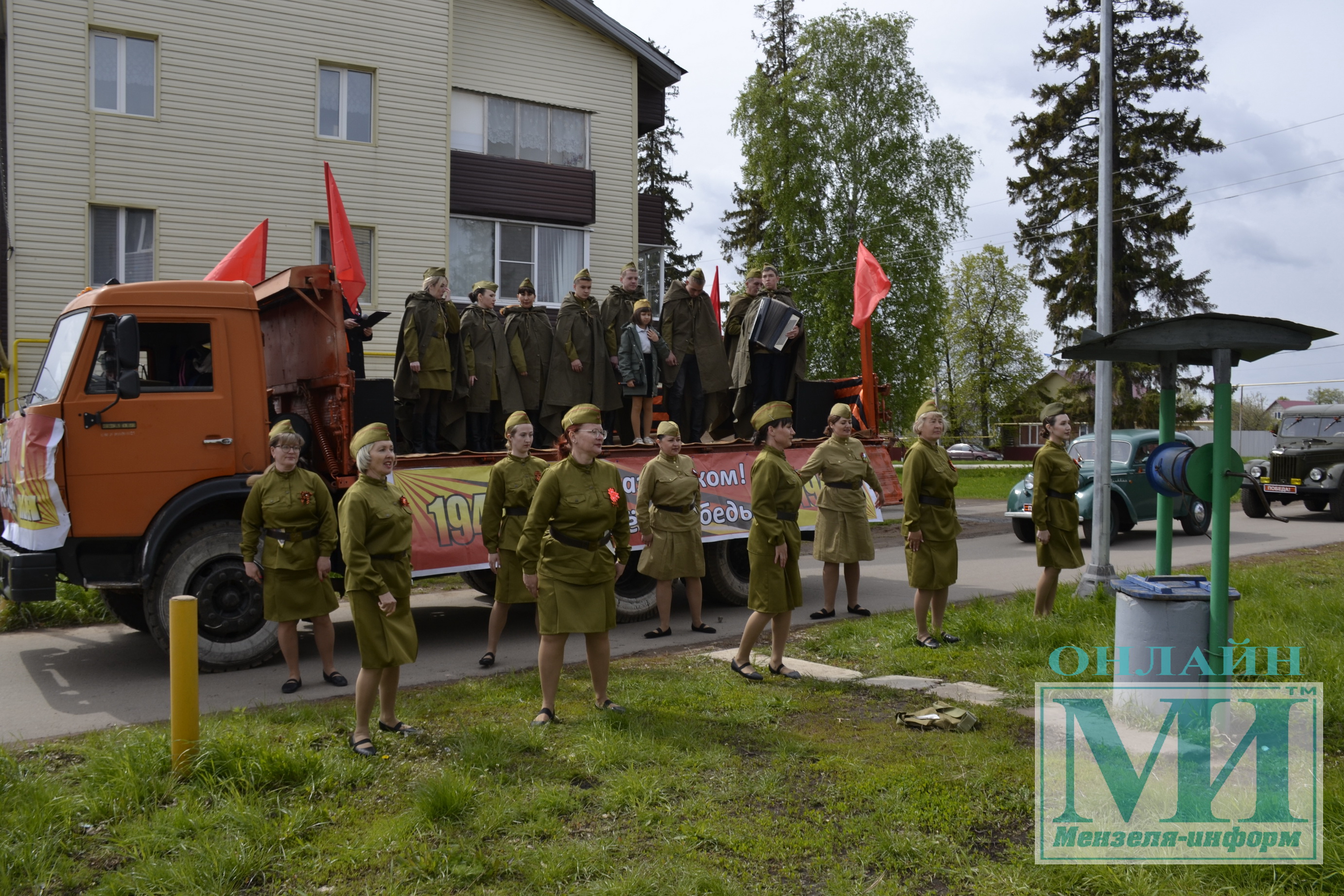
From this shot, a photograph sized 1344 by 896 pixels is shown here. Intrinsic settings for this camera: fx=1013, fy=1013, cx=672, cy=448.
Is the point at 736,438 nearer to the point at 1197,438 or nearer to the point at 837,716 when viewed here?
the point at 837,716

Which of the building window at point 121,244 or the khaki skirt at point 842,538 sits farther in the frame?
the building window at point 121,244

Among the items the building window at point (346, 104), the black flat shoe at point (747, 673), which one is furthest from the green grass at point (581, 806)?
the building window at point (346, 104)

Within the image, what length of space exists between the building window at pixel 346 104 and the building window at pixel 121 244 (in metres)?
3.49

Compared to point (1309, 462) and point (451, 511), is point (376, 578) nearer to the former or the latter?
point (451, 511)

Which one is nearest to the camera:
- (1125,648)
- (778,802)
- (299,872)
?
(299,872)

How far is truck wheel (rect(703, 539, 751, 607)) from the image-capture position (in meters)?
10.2

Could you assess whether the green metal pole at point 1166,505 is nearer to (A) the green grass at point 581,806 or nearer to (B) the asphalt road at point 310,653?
(A) the green grass at point 581,806

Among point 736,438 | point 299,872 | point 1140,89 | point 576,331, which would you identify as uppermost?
point 1140,89

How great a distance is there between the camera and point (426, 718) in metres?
5.97

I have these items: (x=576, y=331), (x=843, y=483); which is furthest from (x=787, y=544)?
(x=576, y=331)

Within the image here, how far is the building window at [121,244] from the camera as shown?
16438 mm

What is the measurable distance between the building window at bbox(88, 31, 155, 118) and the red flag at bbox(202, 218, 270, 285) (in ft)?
28.5

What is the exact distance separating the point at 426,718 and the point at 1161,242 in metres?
30.2

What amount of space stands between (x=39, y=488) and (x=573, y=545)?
3979 mm
